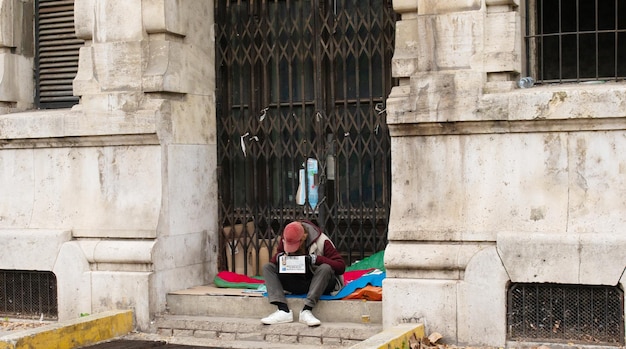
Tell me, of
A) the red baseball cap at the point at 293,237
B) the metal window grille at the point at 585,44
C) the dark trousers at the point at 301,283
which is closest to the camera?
the dark trousers at the point at 301,283

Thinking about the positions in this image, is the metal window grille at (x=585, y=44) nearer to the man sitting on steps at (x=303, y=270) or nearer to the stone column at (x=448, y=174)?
the stone column at (x=448, y=174)

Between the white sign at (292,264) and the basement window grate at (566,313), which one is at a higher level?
the white sign at (292,264)

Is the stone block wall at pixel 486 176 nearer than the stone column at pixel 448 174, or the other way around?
the stone block wall at pixel 486 176

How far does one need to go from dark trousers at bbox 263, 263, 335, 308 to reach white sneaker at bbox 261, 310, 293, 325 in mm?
116

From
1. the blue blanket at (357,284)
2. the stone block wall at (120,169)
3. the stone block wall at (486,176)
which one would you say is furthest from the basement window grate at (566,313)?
the stone block wall at (120,169)

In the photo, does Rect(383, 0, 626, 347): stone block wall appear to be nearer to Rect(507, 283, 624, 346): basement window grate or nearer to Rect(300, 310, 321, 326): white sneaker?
Rect(507, 283, 624, 346): basement window grate

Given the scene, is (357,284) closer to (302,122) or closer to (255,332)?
(255,332)

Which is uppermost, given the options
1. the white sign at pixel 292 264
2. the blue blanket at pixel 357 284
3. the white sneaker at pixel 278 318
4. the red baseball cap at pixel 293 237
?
the red baseball cap at pixel 293 237

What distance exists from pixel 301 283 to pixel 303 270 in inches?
8.2

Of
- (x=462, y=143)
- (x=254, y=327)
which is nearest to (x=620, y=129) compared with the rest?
(x=462, y=143)

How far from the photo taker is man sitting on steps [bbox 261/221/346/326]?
9344 mm

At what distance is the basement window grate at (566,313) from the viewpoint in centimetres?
835

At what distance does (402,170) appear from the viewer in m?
9.04

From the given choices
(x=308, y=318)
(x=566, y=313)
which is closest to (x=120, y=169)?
(x=308, y=318)
